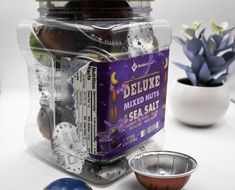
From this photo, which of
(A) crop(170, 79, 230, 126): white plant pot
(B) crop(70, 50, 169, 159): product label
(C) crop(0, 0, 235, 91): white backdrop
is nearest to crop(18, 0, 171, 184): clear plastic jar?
(B) crop(70, 50, 169, 159): product label

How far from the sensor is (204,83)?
2.31ft

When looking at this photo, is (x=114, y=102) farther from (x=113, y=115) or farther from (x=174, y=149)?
(x=174, y=149)

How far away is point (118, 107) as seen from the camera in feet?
1.53

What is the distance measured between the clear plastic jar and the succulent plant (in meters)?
0.14

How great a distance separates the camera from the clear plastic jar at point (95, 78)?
0.45 metres

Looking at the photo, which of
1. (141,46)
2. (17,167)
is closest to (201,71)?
(141,46)

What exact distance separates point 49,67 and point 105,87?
0.38ft

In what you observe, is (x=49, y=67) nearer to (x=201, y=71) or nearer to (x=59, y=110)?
(x=59, y=110)

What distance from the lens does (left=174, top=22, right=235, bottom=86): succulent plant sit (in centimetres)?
67

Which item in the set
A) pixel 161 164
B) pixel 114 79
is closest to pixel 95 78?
pixel 114 79

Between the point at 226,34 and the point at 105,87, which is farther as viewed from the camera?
the point at 226,34

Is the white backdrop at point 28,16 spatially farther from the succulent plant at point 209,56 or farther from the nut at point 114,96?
the nut at point 114,96

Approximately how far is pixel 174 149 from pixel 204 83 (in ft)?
0.55

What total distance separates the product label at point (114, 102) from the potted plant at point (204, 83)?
0.17m
